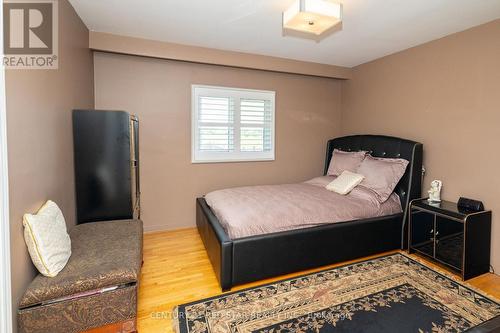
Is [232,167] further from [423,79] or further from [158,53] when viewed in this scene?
[423,79]

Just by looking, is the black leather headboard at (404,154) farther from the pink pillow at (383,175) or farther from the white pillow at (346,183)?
the white pillow at (346,183)

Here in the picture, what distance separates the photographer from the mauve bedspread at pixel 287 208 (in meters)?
2.39

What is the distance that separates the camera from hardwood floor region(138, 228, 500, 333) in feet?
6.34

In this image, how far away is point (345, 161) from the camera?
376 cm

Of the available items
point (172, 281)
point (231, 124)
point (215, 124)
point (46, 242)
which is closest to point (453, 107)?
point (231, 124)

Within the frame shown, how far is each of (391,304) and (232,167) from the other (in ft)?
8.54

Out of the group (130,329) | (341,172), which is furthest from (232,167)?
(130,329)

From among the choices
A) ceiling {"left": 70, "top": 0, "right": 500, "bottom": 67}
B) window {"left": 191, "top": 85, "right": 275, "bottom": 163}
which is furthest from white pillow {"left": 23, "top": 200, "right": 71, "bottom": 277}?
window {"left": 191, "top": 85, "right": 275, "bottom": 163}

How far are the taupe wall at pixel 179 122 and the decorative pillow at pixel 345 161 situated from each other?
2.08ft

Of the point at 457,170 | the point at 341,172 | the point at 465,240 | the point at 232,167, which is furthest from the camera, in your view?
the point at 232,167

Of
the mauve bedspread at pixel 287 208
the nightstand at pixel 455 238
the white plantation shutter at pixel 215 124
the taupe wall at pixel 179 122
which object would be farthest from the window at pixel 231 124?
the nightstand at pixel 455 238

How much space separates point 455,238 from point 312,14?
2523 millimetres

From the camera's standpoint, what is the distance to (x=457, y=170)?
9.33 feet

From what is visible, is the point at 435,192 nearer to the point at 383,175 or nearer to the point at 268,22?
the point at 383,175
